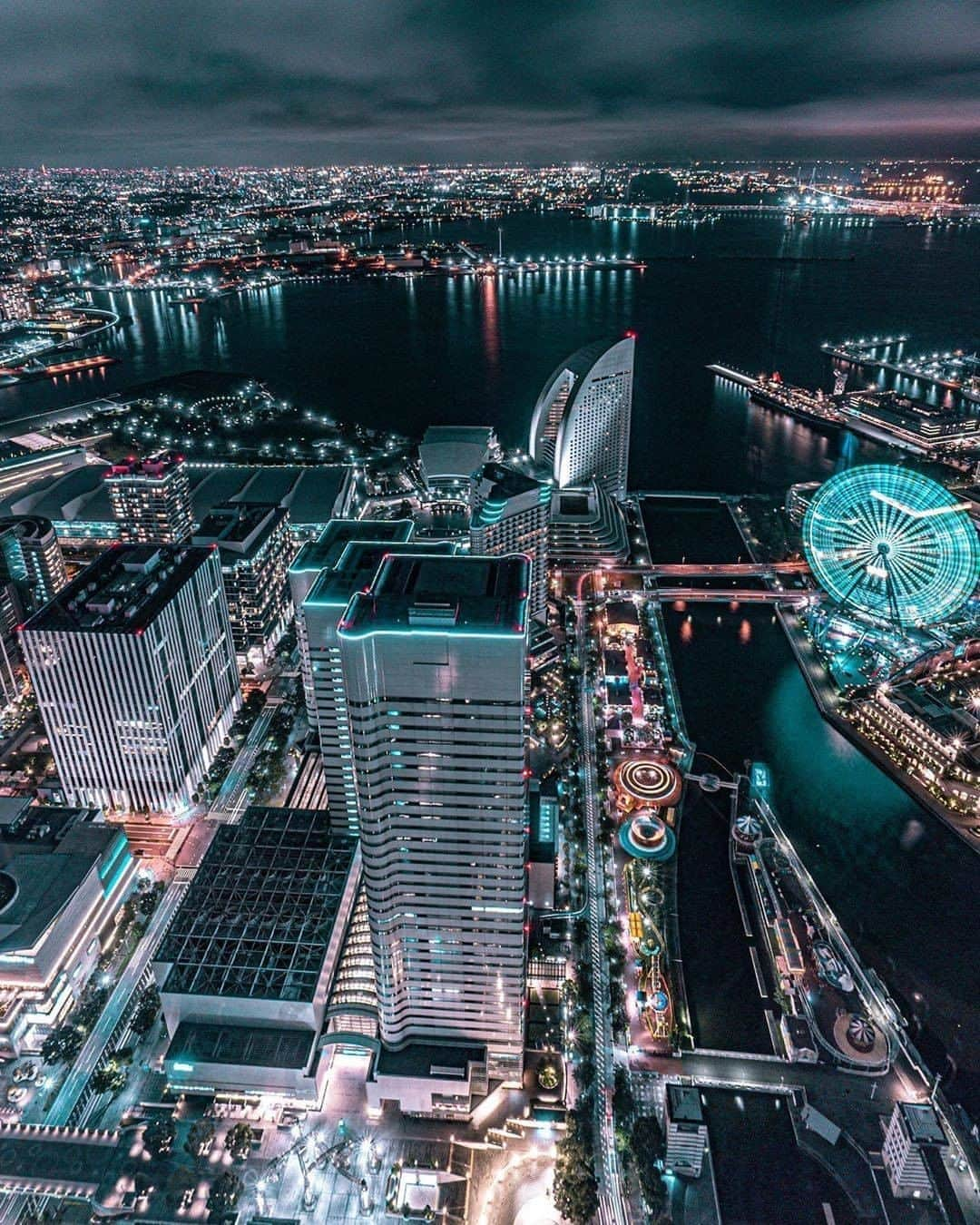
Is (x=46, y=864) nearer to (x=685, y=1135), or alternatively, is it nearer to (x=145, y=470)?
(x=685, y=1135)

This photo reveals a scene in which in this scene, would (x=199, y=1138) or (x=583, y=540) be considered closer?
(x=199, y=1138)

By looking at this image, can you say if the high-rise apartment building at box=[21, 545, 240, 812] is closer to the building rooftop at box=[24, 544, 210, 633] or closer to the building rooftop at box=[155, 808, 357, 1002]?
the building rooftop at box=[24, 544, 210, 633]

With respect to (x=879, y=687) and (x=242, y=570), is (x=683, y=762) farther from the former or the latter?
(x=242, y=570)

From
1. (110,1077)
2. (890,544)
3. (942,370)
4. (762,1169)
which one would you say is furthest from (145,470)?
(942,370)

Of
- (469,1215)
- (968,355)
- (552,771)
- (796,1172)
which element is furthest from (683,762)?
(968,355)

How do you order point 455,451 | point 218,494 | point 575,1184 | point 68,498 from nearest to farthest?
1. point 575,1184
2. point 68,498
3. point 218,494
4. point 455,451

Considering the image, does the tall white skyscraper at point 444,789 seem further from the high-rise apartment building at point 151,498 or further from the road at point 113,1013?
the high-rise apartment building at point 151,498
